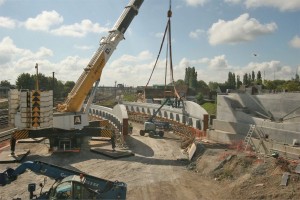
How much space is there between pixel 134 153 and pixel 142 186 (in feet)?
26.4

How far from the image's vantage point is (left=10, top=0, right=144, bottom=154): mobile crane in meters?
22.0

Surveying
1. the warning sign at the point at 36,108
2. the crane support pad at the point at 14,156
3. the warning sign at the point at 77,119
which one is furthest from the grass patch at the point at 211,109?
the warning sign at the point at 36,108

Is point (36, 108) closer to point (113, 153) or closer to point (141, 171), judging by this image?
point (113, 153)

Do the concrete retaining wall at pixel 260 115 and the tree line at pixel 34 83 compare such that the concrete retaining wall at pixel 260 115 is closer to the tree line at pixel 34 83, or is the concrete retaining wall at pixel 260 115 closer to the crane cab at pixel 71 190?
the crane cab at pixel 71 190

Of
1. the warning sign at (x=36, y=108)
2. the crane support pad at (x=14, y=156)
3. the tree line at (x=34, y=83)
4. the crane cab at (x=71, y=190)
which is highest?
the tree line at (x=34, y=83)

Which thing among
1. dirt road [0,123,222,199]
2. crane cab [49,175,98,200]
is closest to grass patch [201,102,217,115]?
dirt road [0,123,222,199]

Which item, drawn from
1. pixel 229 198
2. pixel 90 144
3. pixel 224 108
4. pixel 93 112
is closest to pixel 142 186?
pixel 229 198

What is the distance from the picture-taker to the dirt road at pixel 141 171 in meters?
16.1

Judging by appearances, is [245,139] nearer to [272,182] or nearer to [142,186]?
[272,182]

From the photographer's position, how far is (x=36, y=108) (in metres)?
22.0

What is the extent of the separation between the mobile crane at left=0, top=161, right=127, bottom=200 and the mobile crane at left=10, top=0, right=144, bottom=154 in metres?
10.4

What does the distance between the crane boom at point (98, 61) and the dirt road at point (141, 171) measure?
13.1ft

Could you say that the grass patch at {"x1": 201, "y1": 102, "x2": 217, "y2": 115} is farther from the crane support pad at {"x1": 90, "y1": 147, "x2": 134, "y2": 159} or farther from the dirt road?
the crane support pad at {"x1": 90, "y1": 147, "x2": 134, "y2": 159}

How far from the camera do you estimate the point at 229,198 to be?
1537cm
